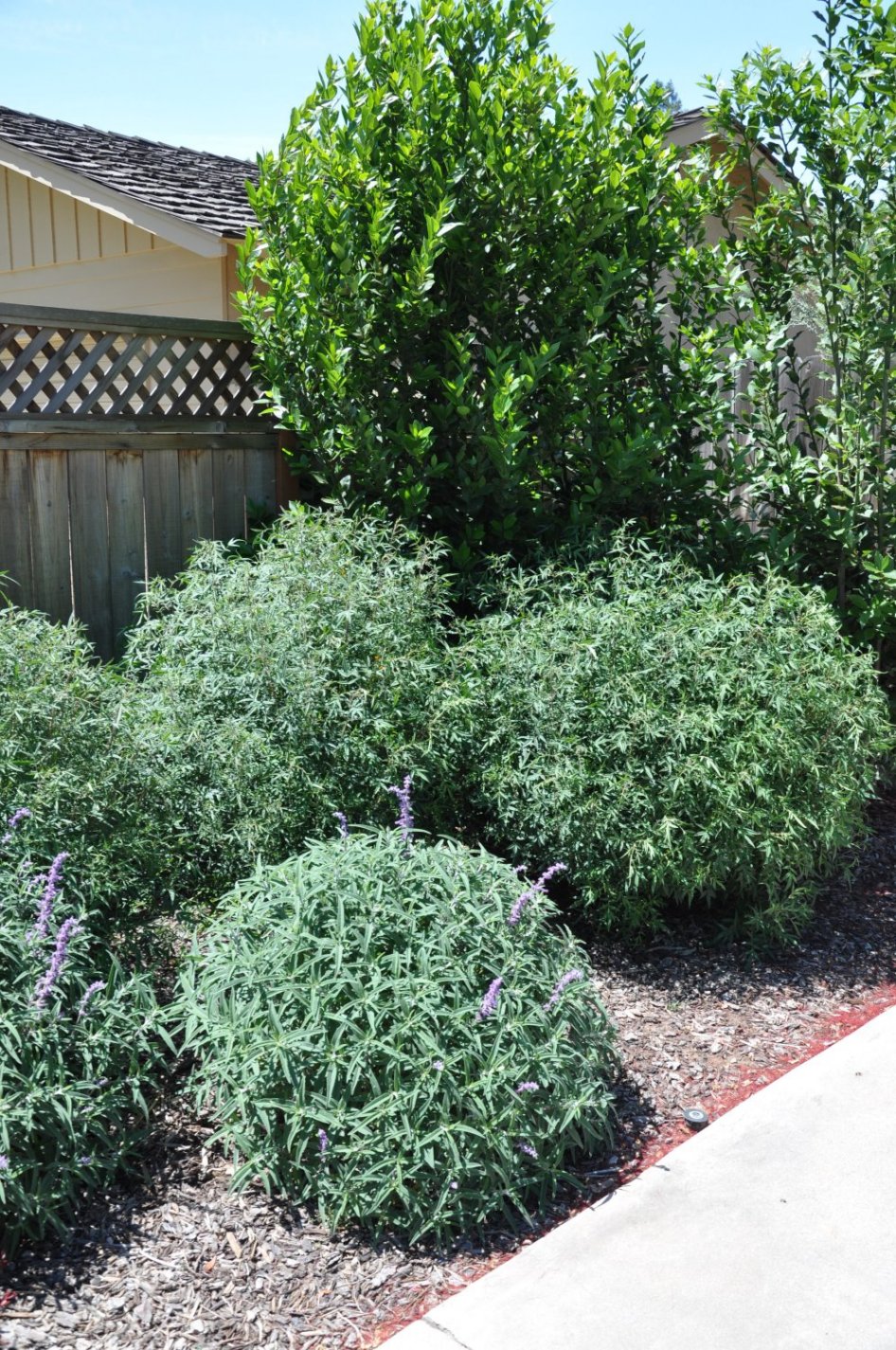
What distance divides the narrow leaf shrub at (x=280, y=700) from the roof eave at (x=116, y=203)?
11.2ft

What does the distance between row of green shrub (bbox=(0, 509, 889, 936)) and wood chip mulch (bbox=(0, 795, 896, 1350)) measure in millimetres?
593

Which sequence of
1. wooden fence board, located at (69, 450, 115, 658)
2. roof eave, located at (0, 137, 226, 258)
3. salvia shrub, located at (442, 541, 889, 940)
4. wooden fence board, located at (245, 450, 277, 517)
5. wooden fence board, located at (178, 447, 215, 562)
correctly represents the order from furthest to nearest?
roof eave, located at (0, 137, 226, 258) → wooden fence board, located at (245, 450, 277, 517) → wooden fence board, located at (178, 447, 215, 562) → wooden fence board, located at (69, 450, 115, 658) → salvia shrub, located at (442, 541, 889, 940)

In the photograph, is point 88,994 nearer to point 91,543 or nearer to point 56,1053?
point 56,1053

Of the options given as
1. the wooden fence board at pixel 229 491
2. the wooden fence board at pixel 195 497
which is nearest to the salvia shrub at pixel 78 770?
the wooden fence board at pixel 195 497

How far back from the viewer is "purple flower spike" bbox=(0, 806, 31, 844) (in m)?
3.01

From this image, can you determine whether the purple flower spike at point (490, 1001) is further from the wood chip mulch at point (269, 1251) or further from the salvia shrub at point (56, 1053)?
the salvia shrub at point (56, 1053)

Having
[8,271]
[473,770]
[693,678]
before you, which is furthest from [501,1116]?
[8,271]

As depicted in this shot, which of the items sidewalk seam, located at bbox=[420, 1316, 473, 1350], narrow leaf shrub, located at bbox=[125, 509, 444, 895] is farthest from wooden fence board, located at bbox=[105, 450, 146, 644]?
sidewalk seam, located at bbox=[420, 1316, 473, 1350]

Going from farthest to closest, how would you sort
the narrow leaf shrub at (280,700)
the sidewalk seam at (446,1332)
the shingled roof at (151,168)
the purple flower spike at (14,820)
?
1. the shingled roof at (151,168)
2. the narrow leaf shrub at (280,700)
3. the purple flower spike at (14,820)
4. the sidewalk seam at (446,1332)

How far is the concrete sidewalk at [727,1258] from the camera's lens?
8.20ft

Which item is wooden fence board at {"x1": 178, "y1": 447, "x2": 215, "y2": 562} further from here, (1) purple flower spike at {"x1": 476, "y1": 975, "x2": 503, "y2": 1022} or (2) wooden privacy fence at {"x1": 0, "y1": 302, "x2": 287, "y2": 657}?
(1) purple flower spike at {"x1": 476, "y1": 975, "x2": 503, "y2": 1022}

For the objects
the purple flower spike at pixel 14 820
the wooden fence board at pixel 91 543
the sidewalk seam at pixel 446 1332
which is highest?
the wooden fence board at pixel 91 543

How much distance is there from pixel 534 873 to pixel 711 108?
385cm

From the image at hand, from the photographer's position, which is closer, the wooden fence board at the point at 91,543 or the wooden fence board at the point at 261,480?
the wooden fence board at the point at 91,543
